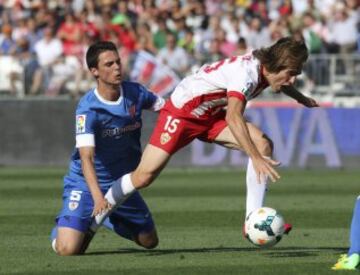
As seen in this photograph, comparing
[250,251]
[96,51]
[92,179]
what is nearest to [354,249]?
[250,251]

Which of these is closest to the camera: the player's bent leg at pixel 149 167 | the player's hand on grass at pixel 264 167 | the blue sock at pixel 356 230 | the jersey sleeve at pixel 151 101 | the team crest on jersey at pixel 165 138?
the blue sock at pixel 356 230

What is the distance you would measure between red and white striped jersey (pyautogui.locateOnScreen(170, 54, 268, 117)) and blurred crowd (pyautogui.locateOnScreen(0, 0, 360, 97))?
1146 cm

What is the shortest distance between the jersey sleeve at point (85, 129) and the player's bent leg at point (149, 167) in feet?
1.55

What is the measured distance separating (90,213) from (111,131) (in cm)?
77

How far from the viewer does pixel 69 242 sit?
399 inches

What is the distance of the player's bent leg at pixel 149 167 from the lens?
9891mm

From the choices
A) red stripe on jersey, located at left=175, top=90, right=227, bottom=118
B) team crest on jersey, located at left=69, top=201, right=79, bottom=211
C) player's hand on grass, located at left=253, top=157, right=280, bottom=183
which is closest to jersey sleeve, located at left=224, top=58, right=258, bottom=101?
red stripe on jersey, located at left=175, top=90, right=227, bottom=118

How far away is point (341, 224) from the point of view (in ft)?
41.7

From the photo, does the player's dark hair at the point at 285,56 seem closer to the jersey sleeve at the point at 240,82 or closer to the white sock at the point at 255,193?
the jersey sleeve at the point at 240,82

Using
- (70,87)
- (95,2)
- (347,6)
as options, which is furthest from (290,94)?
(95,2)

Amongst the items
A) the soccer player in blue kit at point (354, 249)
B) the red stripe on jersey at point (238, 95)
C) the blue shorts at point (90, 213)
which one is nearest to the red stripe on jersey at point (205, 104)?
the red stripe on jersey at point (238, 95)

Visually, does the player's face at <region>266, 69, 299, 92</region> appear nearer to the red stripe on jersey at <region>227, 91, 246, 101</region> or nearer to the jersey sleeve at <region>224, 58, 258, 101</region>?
the jersey sleeve at <region>224, 58, 258, 101</region>

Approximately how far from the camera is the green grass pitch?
930cm

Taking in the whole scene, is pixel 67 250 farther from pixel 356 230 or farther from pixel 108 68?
pixel 356 230
